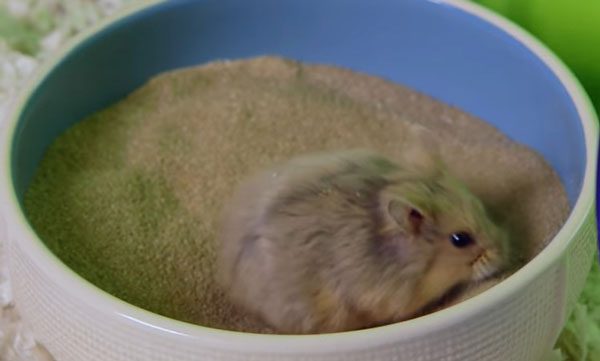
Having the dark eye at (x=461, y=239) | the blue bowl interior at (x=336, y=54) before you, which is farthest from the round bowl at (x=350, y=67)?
the dark eye at (x=461, y=239)

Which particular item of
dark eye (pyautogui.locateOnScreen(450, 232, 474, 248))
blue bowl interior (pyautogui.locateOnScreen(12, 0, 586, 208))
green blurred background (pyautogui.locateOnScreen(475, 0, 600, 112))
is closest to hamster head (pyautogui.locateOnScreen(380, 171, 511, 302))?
dark eye (pyautogui.locateOnScreen(450, 232, 474, 248))

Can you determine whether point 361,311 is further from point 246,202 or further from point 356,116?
point 356,116

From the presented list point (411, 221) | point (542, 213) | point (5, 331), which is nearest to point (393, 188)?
point (411, 221)

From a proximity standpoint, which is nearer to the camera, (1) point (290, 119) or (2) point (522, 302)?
(2) point (522, 302)

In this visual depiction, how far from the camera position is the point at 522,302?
3.39ft

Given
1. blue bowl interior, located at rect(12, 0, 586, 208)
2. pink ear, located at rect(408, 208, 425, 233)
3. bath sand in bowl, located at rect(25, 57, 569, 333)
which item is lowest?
bath sand in bowl, located at rect(25, 57, 569, 333)

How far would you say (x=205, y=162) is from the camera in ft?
4.89

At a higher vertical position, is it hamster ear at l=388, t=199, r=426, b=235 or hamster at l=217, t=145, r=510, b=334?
hamster ear at l=388, t=199, r=426, b=235

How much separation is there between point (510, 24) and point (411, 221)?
1.53 feet

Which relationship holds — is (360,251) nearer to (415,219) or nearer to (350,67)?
(415,219)

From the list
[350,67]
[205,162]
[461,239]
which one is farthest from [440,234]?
[350,67]

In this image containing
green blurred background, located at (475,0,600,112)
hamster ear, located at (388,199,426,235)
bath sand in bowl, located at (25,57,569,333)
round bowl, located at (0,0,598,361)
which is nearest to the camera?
round bowl, located at (0,0,598,361)

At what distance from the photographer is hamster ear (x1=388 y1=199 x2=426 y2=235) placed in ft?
3.67

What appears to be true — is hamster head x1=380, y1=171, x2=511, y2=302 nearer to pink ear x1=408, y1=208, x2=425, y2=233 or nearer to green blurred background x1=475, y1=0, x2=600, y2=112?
pink ear x1=408, y1=208, x2=425, y2=233
